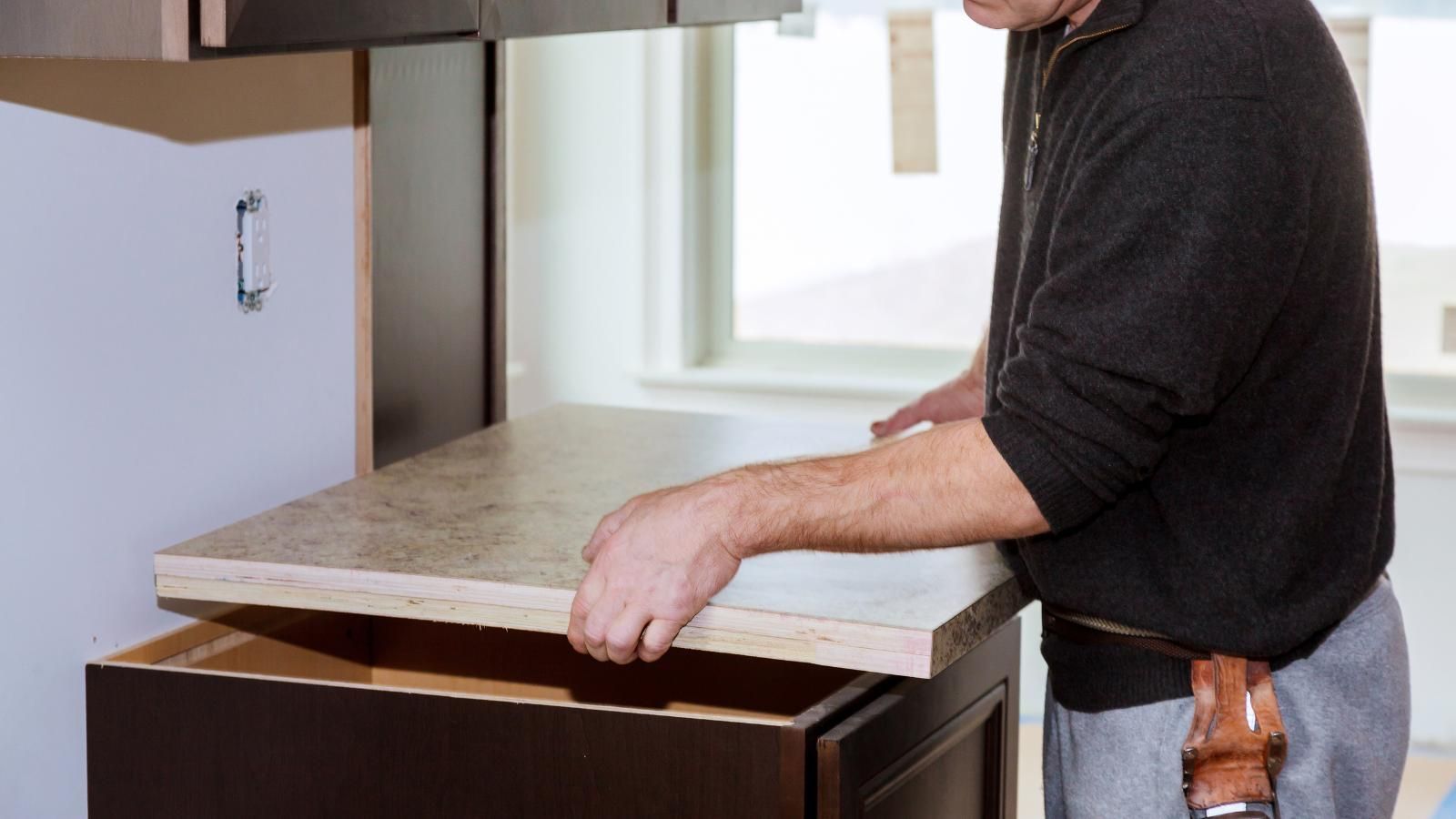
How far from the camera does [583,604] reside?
1090 millimetres

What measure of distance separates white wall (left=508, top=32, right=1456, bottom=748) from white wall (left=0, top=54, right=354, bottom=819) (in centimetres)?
148

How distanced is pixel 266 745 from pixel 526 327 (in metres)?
1.99

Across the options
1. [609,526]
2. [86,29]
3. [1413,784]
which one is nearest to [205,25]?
[86,29]

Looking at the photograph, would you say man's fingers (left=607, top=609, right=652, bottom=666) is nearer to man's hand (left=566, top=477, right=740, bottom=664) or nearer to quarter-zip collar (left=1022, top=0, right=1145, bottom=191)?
man's hand (left=566, top=477, right=740, bottom=664)

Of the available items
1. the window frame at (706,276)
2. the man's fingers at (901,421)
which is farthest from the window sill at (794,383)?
the man's fingers at (901,421)

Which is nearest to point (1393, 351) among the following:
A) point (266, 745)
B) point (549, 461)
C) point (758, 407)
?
point (758, 407)

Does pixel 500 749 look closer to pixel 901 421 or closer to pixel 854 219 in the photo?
pixel 901 421

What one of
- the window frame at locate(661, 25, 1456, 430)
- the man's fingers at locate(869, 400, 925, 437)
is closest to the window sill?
the window frame at locate(661, 25, 1456, 430)

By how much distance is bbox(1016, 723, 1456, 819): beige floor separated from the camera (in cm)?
261

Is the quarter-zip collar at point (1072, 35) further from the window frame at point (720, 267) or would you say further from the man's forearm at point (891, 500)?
the window frame at point (720, 267)

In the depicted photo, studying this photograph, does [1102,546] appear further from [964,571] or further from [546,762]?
[546,762]

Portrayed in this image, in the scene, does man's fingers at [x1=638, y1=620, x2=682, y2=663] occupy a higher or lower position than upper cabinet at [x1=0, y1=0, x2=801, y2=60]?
lower

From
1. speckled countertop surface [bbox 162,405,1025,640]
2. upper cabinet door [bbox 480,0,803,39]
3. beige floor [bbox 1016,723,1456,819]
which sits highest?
upper cabinet door [bbox 480,0,803,39]

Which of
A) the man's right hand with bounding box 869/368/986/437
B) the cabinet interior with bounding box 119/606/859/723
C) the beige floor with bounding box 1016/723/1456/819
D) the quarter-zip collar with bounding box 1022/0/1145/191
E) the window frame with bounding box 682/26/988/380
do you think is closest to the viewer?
the quarter-zip collar with bounding box 1022/0/1145/191
